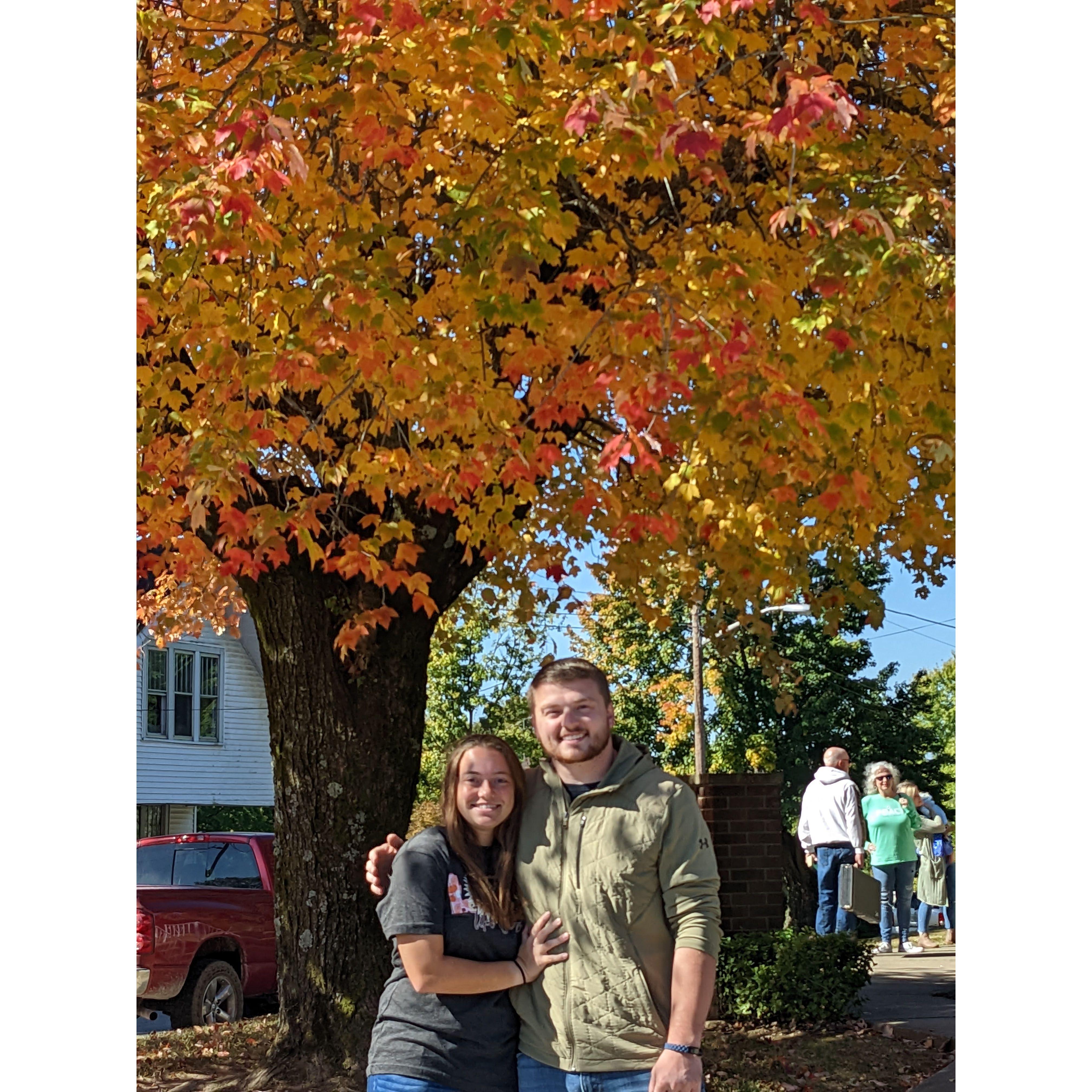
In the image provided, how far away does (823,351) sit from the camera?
5309 millimetres

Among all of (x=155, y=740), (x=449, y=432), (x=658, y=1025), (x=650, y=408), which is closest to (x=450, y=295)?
(x=449, y=432)

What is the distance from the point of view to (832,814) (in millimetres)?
9258

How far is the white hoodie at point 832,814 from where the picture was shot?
923 cm

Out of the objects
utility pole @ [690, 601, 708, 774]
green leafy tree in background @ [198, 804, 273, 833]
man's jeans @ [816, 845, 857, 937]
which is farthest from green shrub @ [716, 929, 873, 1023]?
utility pole @ [690, 601, 708, 774]

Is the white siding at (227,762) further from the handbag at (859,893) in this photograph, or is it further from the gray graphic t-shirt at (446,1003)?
the gray graphic t-shirt at (446,1003)

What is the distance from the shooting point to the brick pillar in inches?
355

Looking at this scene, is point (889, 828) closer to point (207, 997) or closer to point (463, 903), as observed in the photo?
point (207, 997)

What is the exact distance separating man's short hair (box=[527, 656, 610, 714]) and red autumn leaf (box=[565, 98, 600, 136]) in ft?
6.52

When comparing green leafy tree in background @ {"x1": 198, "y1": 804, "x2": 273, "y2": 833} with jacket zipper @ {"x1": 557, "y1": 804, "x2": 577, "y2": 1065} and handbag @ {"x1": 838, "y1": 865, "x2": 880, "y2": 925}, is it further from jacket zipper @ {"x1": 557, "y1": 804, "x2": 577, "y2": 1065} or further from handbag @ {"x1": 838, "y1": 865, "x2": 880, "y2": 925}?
jacket zipper @ {"x1": 557, "y1": 804, "x2": 577, "y2": 1065}

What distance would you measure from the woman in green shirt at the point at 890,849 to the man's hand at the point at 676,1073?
21.6 ft

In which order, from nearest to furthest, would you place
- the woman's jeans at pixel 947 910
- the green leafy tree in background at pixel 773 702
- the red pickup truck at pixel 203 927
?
1. the red pickup truck at pixel 203 927
2. the woman's jeans at pixel 947 910
3. the green leafy tree in background at pixel 773 702

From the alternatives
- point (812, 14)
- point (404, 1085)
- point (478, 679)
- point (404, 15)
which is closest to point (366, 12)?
point (404, 15)

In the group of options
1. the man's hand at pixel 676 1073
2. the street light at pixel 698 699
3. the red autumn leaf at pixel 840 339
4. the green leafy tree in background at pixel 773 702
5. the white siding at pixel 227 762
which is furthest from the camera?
the green leafy tree in background at pixel 773 702

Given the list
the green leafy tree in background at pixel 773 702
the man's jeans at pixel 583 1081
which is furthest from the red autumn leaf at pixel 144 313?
the green leafy tree in background at pixel 773 702
